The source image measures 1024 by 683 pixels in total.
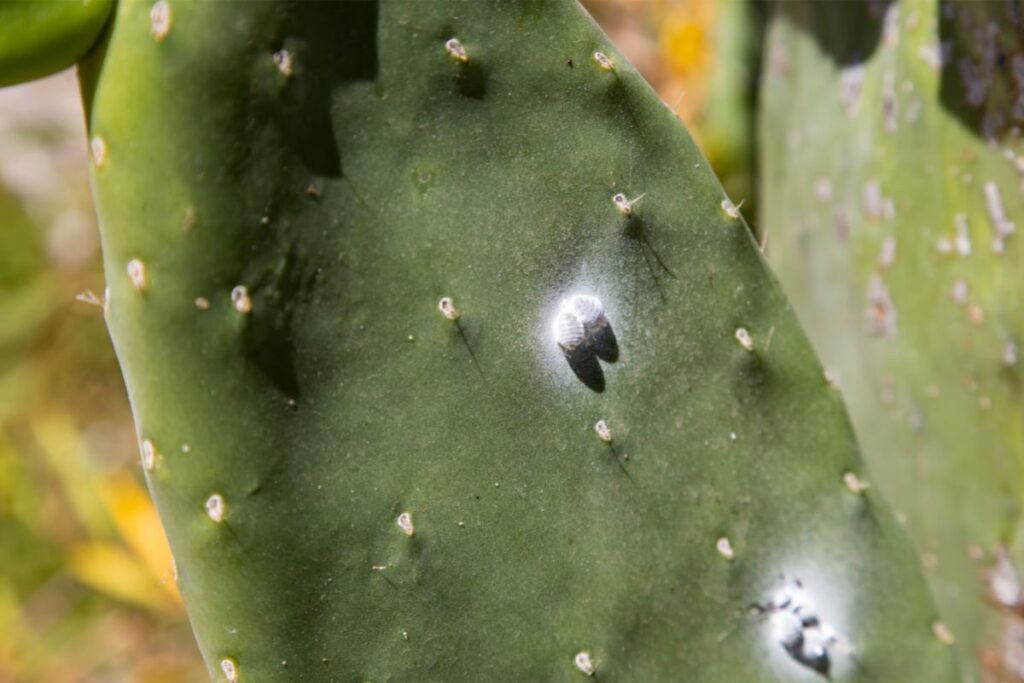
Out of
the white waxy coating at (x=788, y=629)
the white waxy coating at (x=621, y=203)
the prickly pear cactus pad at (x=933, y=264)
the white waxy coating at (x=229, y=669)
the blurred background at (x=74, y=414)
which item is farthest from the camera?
the blurred background at (x=74, y=414)

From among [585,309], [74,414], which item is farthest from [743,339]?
[74,414]

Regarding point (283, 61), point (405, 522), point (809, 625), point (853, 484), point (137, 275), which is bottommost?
point (809, 625)

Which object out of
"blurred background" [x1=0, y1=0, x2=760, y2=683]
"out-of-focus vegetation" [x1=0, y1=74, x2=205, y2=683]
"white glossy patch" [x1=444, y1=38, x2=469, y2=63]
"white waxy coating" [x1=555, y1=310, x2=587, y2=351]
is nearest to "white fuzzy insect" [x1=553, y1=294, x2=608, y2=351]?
"white waxy coating" [x1=555, y1=310, x2=587, y2=351]

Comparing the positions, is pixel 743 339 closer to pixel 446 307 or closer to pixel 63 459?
pixel 446 307

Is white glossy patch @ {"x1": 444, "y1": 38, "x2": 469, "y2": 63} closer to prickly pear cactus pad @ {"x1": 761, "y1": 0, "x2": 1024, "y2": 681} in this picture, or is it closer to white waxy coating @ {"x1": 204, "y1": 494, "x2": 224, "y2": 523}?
white waxy coating @ {"x1": 204, "y1": 494, "x2": 224, "y2": 523}

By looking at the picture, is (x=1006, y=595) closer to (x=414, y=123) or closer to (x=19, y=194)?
(x=414, y=123)

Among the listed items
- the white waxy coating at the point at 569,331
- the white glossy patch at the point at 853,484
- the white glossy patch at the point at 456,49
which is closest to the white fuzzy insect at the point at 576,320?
the white waxy coating at the point at 569,331

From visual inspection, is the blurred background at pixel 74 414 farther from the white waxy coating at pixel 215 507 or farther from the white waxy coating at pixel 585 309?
the white waxy coating at pixel 215 507
